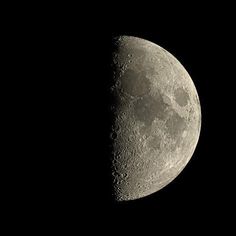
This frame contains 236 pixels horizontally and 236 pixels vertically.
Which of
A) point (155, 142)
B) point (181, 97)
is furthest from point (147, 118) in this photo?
point (181, 97)

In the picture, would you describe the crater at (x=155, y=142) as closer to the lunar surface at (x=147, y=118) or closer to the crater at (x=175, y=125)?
the lunar surface at (x=147, y=118)

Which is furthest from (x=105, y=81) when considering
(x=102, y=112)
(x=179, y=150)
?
(x=179, y=150)

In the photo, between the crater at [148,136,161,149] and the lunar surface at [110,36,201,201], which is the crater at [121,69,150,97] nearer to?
the lunar surface at [110,36,201,201]

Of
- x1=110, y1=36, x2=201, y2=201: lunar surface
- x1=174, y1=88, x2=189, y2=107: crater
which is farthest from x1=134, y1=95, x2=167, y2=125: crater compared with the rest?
x1=174, y1=88, x2=189, y2=107: crater

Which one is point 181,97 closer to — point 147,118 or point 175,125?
point 175,125

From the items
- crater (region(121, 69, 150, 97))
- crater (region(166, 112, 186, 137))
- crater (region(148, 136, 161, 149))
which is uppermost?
crater (region(121, 69, 150, 97))

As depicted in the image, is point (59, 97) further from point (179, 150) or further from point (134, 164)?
point (179, 150)
